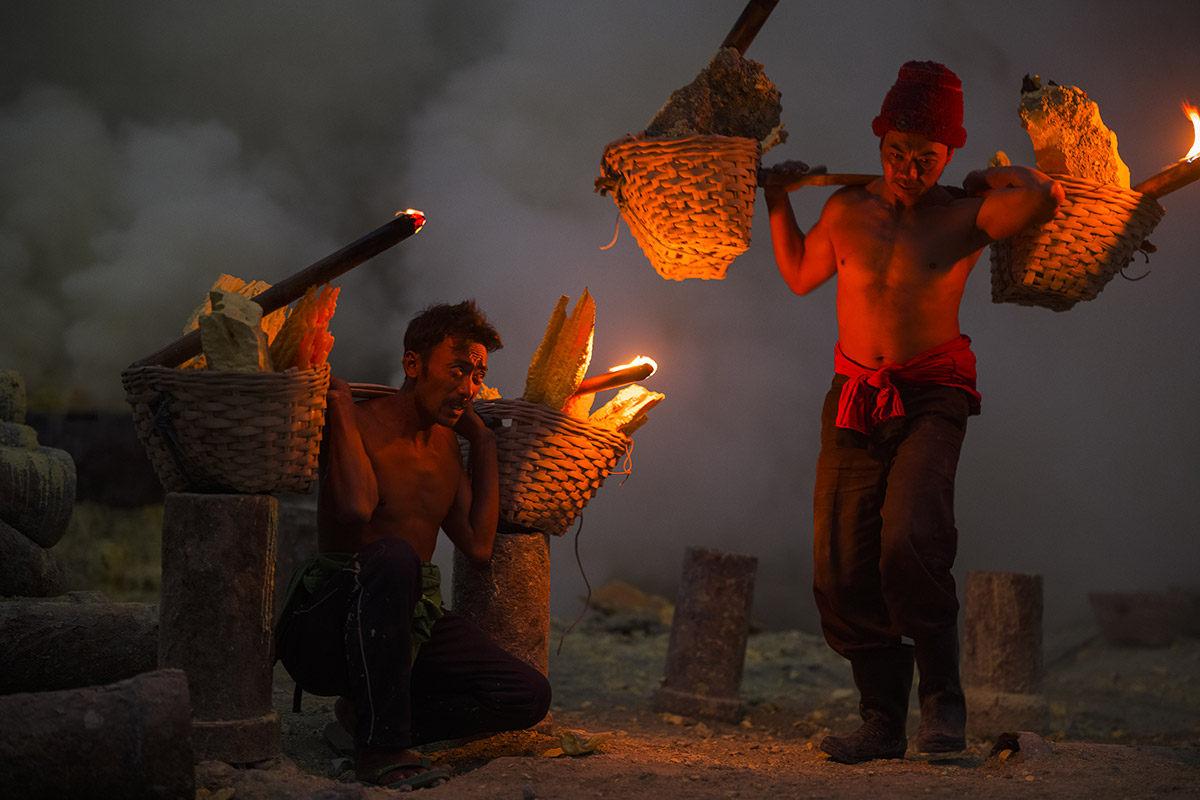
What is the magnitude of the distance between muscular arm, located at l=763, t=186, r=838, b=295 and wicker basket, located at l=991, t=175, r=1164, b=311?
2.20 ft

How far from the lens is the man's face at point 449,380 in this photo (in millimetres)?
3197

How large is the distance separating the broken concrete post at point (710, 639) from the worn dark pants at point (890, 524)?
1.92 metres

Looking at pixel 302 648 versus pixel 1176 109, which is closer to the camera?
pixel 302 648

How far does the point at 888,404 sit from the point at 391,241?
1.76 m

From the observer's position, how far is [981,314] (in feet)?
27.8

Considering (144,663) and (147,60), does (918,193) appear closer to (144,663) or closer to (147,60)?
(144,663)

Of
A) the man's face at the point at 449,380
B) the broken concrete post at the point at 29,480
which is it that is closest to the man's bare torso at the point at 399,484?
the man's face at the point at 449,380

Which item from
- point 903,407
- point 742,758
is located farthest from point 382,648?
point 903,407

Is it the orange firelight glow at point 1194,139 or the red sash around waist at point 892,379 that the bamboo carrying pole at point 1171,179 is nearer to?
the orange firelight glow at point 1194,139

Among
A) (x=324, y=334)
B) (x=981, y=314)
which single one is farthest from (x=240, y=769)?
(x=981, y=314)

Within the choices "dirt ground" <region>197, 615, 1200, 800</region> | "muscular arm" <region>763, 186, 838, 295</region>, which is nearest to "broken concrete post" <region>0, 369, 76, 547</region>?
"dirt ground" <region>197, 615, 1200, 800</region>

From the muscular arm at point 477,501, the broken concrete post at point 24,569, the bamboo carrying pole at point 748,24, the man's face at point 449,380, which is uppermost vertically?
the bamboo carrying pole at point 748,24

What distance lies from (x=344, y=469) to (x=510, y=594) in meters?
0.83

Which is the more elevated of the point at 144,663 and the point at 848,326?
the point at 848,326
